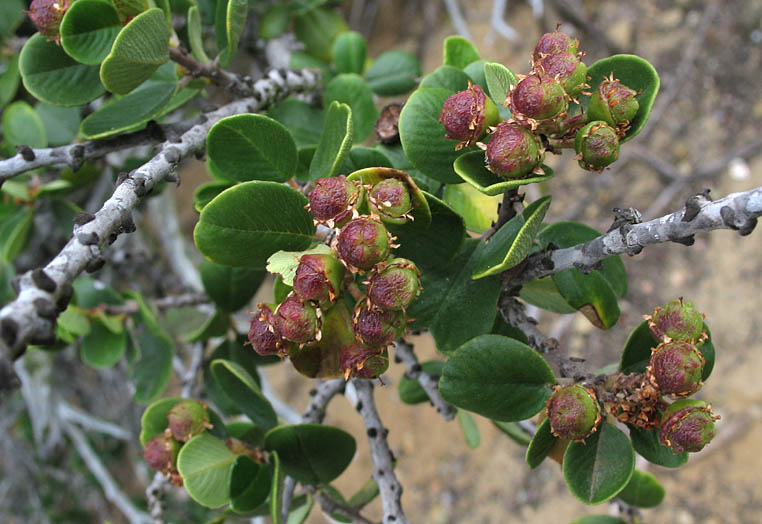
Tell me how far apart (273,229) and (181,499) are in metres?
3.32

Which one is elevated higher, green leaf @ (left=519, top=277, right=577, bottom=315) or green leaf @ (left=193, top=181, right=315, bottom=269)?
green leaf @ (left=193, top=181, right=315, bottom=269)

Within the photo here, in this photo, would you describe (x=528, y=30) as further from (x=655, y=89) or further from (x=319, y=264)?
(x=319, y=264)

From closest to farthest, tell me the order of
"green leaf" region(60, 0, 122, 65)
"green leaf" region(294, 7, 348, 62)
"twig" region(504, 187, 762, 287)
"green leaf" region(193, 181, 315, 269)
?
"twig" region(504, 187, 762, 287) → "green leaf" region(193, 181, 315, 269) → "green leaf" region(60, 0, 122, 65) → "green leaf" region(294, 7, 348, 62)

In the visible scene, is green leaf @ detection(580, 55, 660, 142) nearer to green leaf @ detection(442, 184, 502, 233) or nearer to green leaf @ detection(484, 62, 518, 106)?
green leaf @ detection(484, 62, 518, 106)

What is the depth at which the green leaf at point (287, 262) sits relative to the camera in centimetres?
89

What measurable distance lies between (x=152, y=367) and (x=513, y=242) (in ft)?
3.71

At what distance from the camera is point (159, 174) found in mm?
944

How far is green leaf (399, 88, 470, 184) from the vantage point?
98 cm

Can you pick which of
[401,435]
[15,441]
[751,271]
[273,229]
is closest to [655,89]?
[273,229]

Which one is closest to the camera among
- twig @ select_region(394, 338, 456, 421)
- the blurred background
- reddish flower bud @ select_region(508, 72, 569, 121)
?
reddish flower bud @ select_region(508, 72, 569, 121)

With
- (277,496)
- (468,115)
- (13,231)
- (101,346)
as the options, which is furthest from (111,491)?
(468,115)

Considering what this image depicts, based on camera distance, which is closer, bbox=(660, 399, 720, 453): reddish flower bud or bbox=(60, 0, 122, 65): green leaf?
bbox=(660, 399, 720, 453): reddish flower bud

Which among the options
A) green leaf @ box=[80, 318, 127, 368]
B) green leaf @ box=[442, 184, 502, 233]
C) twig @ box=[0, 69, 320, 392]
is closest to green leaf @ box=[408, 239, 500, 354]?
green leaf @ box=[442, 184, 502, 233]

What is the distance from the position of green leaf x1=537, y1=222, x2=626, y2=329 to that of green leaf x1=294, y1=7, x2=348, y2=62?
4.07ft
